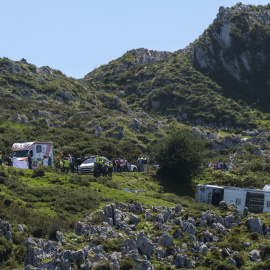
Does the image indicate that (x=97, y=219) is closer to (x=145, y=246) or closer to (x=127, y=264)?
(x=145, y=246)

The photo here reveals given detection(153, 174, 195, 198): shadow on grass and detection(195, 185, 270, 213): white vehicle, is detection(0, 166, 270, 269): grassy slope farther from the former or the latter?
detection(195, 185, 270, 213): white vehicle

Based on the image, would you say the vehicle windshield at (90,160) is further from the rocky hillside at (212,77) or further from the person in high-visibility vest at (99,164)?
the rocky hillside at (212,77)

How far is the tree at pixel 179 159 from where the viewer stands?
5488 cm

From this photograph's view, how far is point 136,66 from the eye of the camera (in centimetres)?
15575

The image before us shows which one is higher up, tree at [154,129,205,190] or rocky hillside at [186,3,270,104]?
rocky hillside at [186,3,270,104]

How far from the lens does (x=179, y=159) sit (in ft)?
180

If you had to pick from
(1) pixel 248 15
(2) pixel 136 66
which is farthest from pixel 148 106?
Result: (1) pixel 248 15

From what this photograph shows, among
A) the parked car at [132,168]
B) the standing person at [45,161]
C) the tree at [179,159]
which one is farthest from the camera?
the parked car at [132,168]

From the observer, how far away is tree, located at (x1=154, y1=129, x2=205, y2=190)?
54.9m

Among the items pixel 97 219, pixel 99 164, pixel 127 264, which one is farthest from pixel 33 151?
pixel 127 264

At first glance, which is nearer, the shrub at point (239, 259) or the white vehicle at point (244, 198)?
the shrub at point (239, 259)

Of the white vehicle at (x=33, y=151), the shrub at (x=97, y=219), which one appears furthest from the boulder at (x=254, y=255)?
the white vehicle at (x=33, y=151)

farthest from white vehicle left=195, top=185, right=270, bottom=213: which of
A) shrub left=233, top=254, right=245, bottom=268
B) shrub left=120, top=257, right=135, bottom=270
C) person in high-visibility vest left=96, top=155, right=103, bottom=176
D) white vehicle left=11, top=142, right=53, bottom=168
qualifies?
shrub left=120, top=257, right=135, bottom=270

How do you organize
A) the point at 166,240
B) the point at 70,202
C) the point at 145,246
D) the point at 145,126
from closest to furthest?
1. the point at 145,246
2. the point at 166,240
3. the point at 70,202
4. the point at 145,126
